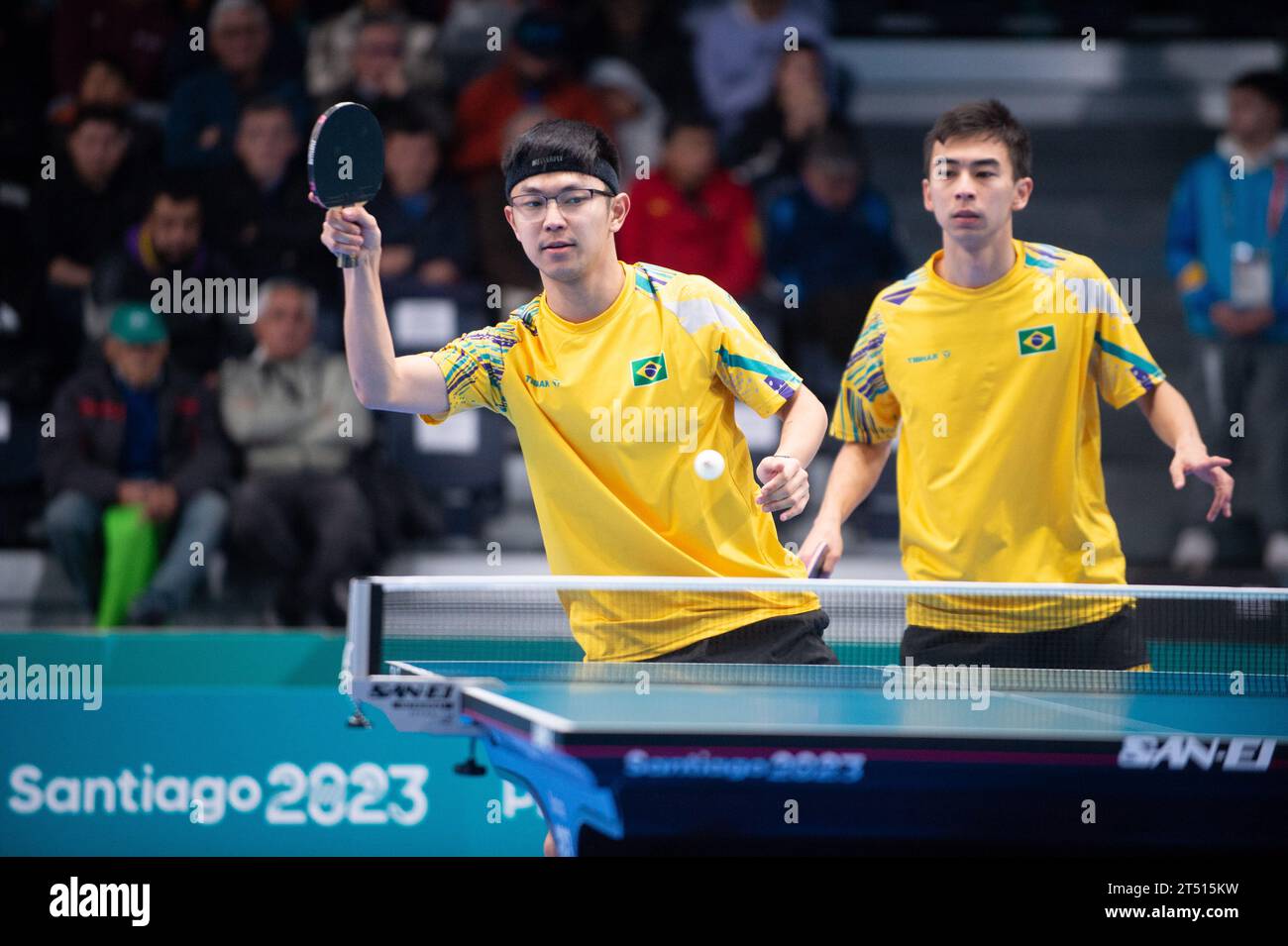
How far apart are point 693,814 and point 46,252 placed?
651cm

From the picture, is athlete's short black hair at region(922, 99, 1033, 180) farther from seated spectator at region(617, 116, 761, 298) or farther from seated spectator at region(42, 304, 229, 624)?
seated spectator at region(42, 304, 229, 624)

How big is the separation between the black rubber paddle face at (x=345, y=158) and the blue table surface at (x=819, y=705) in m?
1.10

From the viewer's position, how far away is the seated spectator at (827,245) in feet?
26.3

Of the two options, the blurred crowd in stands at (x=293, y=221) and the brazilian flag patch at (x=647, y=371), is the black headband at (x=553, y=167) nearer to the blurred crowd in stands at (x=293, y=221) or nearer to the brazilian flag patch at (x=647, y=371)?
the brazilian flag patch at (x=647, y=371)

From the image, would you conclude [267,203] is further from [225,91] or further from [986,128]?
[986,128]

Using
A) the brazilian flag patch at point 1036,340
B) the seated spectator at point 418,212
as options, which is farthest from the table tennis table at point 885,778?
the seated spectator at point 418,212

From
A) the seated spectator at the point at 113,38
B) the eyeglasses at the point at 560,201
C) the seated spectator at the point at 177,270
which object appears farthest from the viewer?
the seated spectator at the point at 113,38

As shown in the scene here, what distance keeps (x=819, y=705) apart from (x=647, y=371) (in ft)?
3.34

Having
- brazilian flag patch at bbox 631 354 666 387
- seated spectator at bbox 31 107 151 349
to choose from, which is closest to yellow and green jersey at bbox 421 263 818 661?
brazilian flag patch at bbox 631 354 666 387

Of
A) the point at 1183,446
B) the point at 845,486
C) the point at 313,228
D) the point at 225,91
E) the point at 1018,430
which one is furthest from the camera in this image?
the point at 225,91

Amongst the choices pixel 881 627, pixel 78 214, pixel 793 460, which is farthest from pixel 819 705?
pixel 78 214

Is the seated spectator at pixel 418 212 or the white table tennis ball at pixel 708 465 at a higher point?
the seated spectator at pixel 418 212

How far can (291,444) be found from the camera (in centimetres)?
756

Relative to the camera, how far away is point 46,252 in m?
8.41
